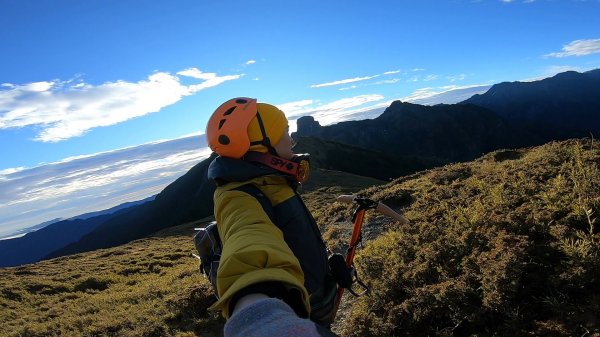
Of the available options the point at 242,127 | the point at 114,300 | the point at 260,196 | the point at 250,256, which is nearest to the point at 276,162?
the point at 242,127

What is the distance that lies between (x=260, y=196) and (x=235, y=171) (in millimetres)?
344

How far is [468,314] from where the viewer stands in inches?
237

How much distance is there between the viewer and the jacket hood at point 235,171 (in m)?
3.42

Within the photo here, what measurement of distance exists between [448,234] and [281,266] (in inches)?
285

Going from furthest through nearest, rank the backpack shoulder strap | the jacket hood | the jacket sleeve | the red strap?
the red strap, the jacket hood, the backpack shoulder strap, the jacket sleeve

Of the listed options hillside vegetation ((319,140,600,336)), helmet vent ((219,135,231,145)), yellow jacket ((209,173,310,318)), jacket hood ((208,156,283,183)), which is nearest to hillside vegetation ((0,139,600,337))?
hillside vegetation ((319,140,600,336))

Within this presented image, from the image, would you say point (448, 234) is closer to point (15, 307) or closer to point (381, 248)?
point (381, 248)

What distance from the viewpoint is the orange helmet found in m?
3.76

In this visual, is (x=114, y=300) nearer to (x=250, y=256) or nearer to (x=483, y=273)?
(x=483, y=273)

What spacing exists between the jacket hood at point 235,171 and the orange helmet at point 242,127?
0.17 metres

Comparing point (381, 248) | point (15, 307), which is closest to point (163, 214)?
point (15, 307)

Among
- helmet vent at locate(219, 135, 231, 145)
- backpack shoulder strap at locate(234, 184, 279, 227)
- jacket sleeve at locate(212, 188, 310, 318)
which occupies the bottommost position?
jacket sleeve at locate(212, 188, 310, 318)

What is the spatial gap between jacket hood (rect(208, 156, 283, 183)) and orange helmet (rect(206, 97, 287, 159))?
17cm

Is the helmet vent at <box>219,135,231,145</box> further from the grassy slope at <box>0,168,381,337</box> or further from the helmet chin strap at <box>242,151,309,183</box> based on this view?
the grassy slope at <box>0,168,381,337</box>
